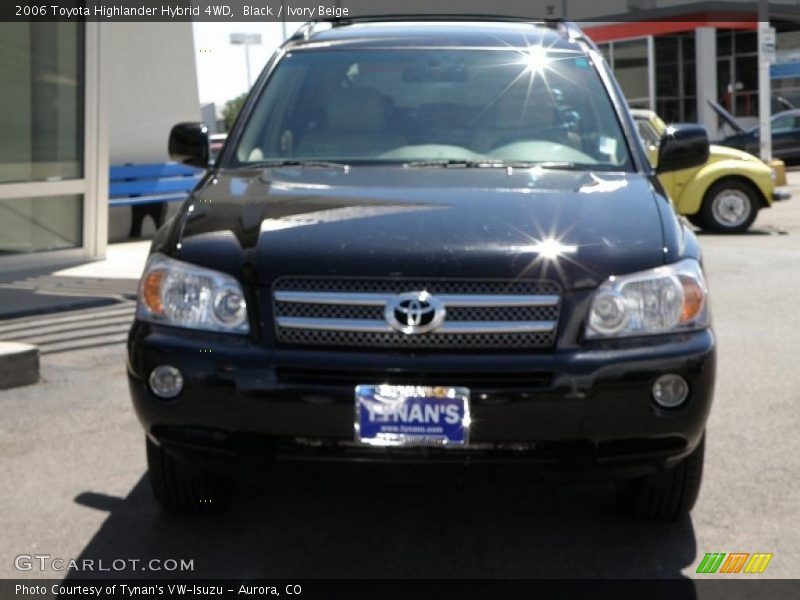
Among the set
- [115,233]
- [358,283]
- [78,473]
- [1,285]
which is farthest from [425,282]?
[115,233]

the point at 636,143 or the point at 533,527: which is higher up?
the point at 636,143

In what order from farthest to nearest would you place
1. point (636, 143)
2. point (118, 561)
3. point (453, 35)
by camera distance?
1. point (453, 35)
2. point (636, 143)
3. point (118, 561)

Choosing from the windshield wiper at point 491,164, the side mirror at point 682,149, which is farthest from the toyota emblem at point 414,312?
the side mirror at point 682,149

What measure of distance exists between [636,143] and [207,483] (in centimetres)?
207

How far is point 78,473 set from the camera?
513 centimetres

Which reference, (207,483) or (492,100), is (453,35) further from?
(207,483)

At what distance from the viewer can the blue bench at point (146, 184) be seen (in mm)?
14719

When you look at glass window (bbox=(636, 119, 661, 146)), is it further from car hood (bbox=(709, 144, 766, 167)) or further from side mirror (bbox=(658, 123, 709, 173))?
side mirror (bbox=(658, 123, 709, 173))

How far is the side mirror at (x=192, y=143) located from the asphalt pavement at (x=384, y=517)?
1268 millimetres

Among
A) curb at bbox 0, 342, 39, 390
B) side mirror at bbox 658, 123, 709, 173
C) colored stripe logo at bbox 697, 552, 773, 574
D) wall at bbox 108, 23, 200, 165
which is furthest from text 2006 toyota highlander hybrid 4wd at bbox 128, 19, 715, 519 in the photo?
wall at bbox 108, 23, 200, 165

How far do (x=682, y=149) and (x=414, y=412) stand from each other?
7.25 ft

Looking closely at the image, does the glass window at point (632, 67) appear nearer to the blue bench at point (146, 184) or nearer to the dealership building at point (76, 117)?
the dealership building at point (76, 117)

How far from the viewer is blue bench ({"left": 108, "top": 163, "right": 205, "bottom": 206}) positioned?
579 inches

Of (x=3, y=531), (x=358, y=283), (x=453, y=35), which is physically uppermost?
(x=453, y=35)
